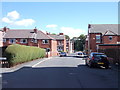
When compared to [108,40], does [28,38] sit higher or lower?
higher

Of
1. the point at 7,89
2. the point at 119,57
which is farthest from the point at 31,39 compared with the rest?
the point at 7,89

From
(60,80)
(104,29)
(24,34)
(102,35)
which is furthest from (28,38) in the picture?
(60,80)

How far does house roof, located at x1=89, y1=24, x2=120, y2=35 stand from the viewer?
5919 centimetres

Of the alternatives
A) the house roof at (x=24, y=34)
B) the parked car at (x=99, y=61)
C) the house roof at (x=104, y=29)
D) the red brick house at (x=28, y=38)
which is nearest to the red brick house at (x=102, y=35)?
the house roof at (x=104, y=29)

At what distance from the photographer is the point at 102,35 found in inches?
2336

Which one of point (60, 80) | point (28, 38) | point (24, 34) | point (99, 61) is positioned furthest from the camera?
point (24, 34)

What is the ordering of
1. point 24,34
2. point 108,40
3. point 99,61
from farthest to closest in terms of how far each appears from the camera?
point 24,34
point 108,40
point 99,61

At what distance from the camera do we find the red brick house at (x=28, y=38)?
6600 centimetres

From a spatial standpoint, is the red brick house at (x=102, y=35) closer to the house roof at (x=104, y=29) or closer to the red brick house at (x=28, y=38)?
the house roof at (x=104, y=29)

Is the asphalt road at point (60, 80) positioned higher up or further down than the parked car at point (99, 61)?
further down

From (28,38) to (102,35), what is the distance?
842 inches

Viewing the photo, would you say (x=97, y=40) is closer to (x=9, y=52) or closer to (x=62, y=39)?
(x=62, y=39)

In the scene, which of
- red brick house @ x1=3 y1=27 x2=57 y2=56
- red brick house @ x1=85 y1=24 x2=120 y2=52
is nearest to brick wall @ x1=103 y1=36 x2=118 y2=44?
red brick house @ x1=85 y1=24 x2=120 y2=52

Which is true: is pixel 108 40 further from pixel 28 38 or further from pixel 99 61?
pixel 99 61
